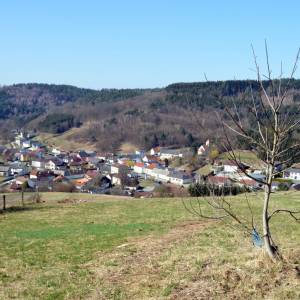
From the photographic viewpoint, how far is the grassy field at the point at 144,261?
695 centimetres

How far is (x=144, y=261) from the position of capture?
904 centimetres

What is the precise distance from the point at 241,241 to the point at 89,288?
4284 mm

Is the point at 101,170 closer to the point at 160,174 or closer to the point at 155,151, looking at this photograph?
the point at 160,174

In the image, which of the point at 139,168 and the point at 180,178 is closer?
the point at 180,178

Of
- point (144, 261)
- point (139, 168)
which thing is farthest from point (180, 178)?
point (144, 261)

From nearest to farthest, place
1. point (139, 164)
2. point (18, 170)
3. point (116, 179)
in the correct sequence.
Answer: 1. point (116, 179)
2. point (18, 170)
3. point (139, 164)

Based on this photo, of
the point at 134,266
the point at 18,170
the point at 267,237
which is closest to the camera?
the point at 267,237

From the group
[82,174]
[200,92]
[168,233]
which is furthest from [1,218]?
[200,92]

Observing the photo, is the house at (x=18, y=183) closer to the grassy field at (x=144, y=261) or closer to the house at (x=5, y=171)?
the house at (x=5, y=171)

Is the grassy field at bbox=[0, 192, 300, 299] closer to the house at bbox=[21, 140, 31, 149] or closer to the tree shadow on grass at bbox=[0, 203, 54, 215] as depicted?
the tree shadow on grass at bbox=[0, 203, 54, 215]

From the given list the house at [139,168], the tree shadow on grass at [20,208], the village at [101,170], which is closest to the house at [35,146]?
the village at [101,170]

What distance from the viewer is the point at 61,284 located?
7992 millimetres

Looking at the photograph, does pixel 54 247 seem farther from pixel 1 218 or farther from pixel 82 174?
pixel 82 174

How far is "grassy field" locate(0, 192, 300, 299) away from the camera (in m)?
6.95
